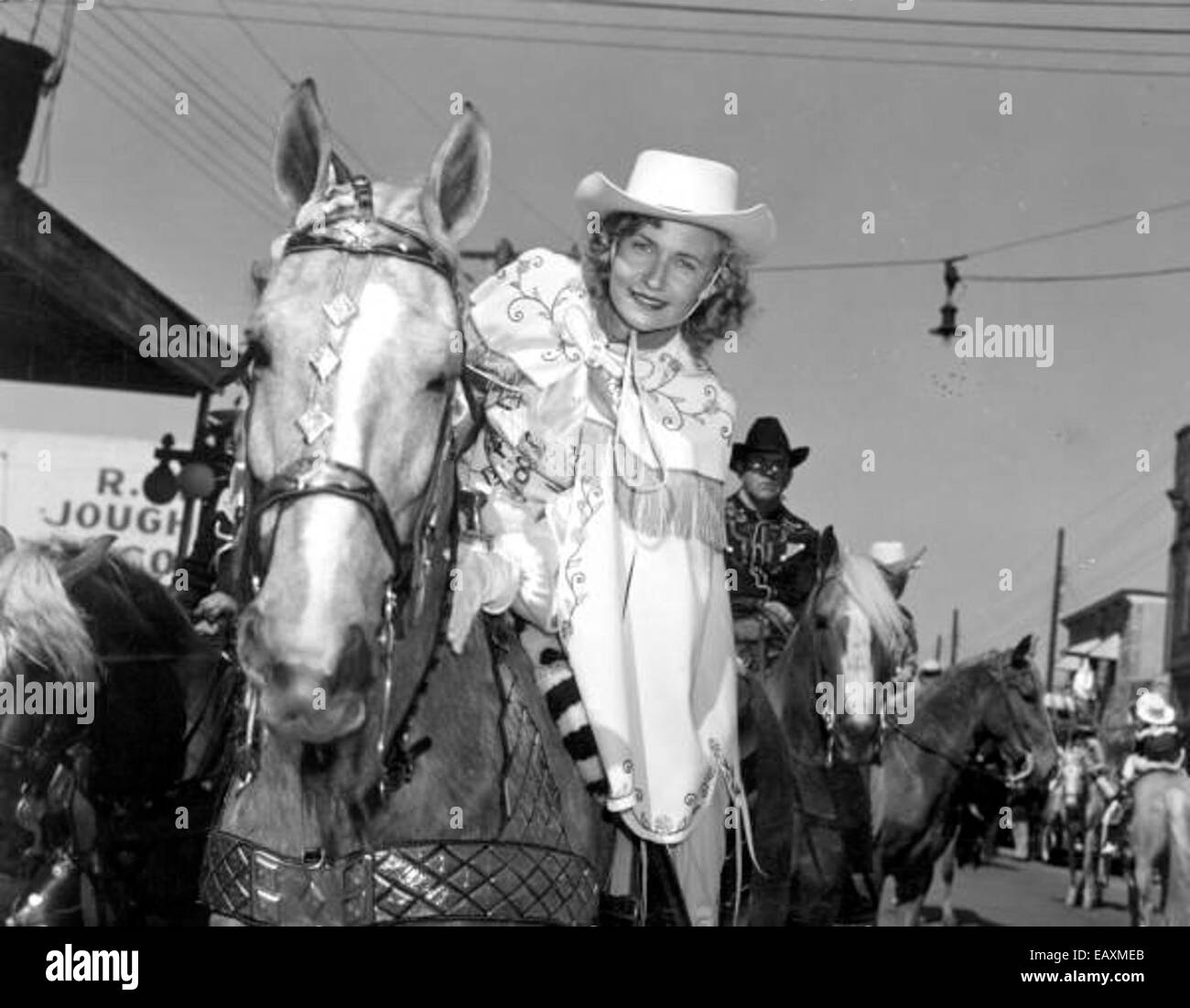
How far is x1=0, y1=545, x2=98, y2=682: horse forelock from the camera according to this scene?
14.2 ft

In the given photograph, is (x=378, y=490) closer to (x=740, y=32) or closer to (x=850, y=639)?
(x=740, y=32)

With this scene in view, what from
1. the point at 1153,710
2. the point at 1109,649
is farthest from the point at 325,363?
the point at 1109,649

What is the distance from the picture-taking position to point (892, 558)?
20.5 ft

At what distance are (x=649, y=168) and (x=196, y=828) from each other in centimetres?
209

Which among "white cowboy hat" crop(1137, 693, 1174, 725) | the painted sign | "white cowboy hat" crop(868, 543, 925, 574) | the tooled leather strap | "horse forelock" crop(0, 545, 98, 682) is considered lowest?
the tooled leather strap

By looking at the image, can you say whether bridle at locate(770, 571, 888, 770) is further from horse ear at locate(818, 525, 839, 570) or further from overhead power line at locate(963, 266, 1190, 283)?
overhead power line at locate(963, 266, 1190, 283)

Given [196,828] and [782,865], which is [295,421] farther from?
[782,865]

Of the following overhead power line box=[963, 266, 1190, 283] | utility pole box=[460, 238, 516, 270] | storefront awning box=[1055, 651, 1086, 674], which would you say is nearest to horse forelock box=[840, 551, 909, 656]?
overhead power line box=[963, 266, 1190, 283]

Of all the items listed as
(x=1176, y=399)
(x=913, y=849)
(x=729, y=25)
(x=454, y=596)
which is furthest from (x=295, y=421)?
(x=913, y=849)

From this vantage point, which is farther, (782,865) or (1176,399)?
(1176,399)

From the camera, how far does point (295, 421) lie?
268cm

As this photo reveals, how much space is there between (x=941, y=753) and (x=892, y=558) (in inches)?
146

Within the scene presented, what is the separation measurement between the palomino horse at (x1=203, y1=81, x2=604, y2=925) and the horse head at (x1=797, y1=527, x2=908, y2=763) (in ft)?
10.2

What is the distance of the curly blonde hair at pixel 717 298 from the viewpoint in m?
3.79
